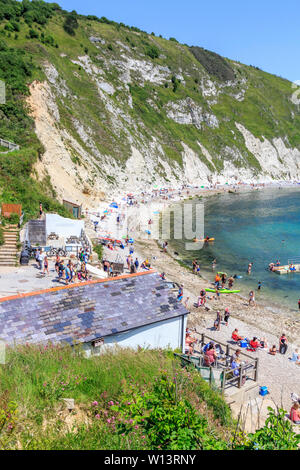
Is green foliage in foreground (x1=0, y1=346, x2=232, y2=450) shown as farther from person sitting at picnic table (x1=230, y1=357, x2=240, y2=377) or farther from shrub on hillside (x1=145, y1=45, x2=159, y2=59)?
shrub on hillside (x1=145, y1=45, x2=159, y2=59)

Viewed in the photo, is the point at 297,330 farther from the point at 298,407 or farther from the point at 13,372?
the point at 13,372

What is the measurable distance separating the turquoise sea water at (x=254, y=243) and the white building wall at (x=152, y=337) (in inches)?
660

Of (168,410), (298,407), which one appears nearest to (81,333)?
(168,410)

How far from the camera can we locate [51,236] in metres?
28.0

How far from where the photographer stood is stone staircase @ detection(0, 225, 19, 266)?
22891 mm

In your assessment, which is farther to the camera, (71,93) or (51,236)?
(71,93)

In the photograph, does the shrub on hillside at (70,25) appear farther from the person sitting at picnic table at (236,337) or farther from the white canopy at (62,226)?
the person sitting at picnic table at (236,337)

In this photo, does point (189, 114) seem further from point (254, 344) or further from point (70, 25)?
point (254, 344)

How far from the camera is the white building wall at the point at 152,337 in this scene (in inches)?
484

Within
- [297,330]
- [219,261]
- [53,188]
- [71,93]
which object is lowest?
[297,330]

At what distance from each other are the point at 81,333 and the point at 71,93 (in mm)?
64795

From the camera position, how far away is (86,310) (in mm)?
12758

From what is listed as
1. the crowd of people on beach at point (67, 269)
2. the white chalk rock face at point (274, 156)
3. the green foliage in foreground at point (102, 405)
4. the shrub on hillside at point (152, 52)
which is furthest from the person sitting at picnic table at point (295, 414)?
the white chalk rock face at point (274, 156)

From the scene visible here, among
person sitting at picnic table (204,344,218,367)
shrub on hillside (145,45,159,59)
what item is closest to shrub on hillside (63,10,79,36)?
shrub on hillside (145,45,159,59)
